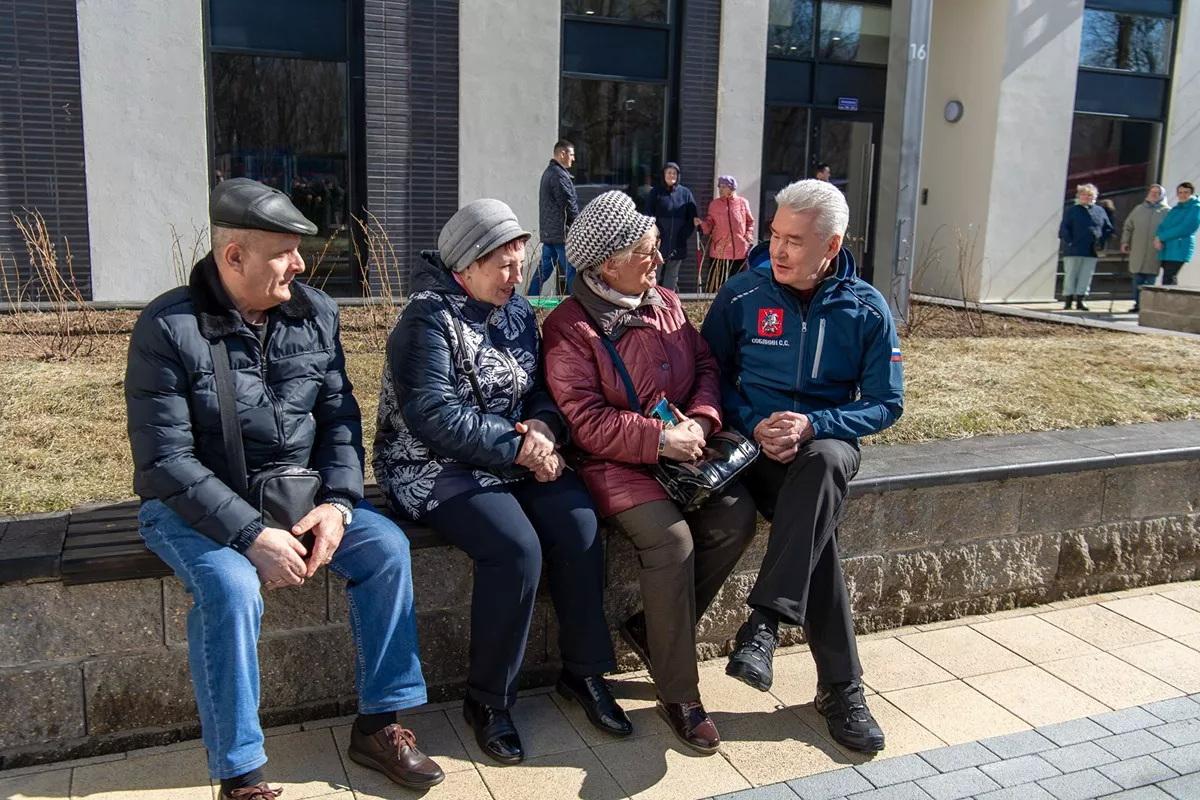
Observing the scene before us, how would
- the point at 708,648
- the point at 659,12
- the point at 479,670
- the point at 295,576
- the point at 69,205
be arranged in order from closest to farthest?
1. the point at 295,576
2. the point at 479,670
3. the point at 708,648
4. the point at 69,205
5. the point at 659,12

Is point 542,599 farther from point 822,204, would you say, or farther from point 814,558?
point 822,204

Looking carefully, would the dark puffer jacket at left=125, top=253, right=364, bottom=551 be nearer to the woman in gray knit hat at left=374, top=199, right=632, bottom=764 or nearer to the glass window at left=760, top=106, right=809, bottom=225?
the woman in gray knit hat at left=374, top=199, right=632, bottom=764

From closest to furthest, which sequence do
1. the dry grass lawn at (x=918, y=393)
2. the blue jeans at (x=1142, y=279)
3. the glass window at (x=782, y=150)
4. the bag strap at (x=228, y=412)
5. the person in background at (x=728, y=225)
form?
1. the bag strap at (x=228, y=412)
2. the dry grass lawn at (x=918, y=393)
3. the person in background at (x=728, y=225)
4. the blue jeans at (x=1142, y=279)
5. the glass window at (x=782, y=150)

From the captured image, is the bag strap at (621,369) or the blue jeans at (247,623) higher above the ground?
the bag strap at (621,369)

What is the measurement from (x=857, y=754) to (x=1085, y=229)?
12.7 metres

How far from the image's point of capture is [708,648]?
410 centimetres

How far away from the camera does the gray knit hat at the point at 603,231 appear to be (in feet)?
11.8

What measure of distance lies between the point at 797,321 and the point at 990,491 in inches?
49.6

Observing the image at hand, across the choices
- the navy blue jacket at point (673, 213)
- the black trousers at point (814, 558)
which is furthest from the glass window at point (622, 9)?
the black trousers at point (814, 558)

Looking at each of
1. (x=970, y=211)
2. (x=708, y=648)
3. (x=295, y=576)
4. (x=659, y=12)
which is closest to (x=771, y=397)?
(x=708, y=648)

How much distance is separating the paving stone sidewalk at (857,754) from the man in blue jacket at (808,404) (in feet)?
0.64

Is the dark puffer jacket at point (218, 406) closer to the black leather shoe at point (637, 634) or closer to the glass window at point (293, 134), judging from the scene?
the black leather shoe at point (637, 634)

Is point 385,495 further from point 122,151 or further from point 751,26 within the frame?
point 751,26

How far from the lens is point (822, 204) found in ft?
12.2
